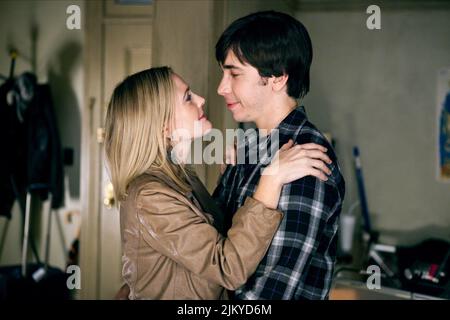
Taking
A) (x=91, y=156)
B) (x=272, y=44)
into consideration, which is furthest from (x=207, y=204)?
(x=91, y=156)

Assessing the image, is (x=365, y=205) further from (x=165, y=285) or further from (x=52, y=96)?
(x=52, y=96)

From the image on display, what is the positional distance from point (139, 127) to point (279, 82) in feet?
1.19

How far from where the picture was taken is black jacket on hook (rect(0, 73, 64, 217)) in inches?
108

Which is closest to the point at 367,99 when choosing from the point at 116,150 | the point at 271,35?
the point at 271,35

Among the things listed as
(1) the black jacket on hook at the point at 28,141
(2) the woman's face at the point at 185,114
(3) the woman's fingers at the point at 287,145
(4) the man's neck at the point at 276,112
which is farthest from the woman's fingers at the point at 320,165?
(1) the black jacket on hook at the point at 28,141

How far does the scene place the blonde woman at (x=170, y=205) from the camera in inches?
36.7

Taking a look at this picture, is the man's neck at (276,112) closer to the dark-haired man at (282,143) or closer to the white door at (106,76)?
the dark-haired man at (282,143)

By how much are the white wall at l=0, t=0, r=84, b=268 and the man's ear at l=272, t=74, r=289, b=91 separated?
2100 millimetres

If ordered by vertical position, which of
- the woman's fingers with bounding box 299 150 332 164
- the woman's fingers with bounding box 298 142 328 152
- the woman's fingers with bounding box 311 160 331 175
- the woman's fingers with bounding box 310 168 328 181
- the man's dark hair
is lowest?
the woman's fingers with bounding box 310 168 328 181

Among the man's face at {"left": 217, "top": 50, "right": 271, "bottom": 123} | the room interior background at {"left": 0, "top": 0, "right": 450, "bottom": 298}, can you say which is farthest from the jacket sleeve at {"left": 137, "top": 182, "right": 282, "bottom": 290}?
the room interior background at {"left": 0, "top": 0, "right": 450, "bottom": 298}

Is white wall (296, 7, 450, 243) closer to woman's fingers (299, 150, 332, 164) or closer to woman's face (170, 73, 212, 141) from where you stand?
woman's face (170, 73, 212, 141)

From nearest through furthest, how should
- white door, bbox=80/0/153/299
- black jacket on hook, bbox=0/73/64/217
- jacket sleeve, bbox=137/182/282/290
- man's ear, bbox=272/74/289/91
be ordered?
jacket sleeve, bbox=137/182/282/290
man's ear, bbox=272/74/289/91
white door, bbox=80/0/153/299
black jacket on hook, bbox=0/73/64/217

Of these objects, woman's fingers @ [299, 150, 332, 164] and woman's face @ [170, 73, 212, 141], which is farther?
woman's face @ [170, 73, 212, 141]

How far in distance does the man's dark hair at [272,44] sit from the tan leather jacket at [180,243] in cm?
35
